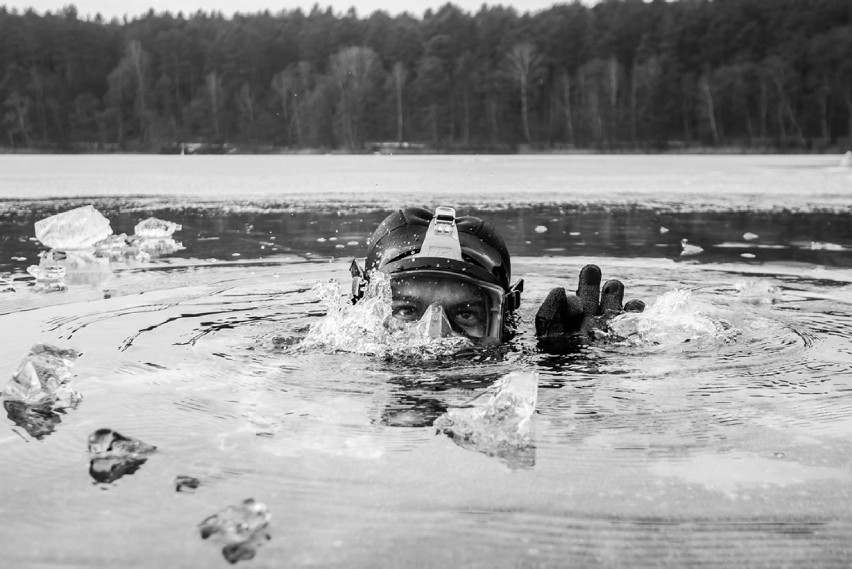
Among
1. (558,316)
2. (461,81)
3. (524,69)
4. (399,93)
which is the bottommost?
(558,316)

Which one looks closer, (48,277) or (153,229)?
(48,277)

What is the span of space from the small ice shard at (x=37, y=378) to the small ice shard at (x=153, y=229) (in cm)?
707

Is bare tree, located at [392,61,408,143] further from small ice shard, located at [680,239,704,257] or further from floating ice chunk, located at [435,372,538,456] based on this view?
floating ice chunk, located at [435,372,538,456]

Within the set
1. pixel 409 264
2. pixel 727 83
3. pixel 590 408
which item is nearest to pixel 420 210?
pixel 409 264

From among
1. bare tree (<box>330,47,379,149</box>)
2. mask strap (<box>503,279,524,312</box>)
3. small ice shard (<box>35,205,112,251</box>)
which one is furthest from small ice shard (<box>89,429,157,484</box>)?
bare tree (<box>330,47,379,149</box>)

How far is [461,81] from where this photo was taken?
8675 centimetres

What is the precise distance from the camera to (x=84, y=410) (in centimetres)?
351

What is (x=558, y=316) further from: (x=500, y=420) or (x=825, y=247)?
(x=825, y=247)

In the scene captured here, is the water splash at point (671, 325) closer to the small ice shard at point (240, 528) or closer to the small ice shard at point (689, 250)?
the small ice shard at point (240, 528)

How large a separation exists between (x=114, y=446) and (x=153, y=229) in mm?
8324

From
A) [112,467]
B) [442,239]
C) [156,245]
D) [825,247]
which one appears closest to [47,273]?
[156,245]

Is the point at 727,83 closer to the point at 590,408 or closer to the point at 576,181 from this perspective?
the point at 576,181

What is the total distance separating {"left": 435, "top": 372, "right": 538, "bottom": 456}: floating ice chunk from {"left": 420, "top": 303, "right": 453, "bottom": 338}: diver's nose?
3.86ft

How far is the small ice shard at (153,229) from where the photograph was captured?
35.1 feet
